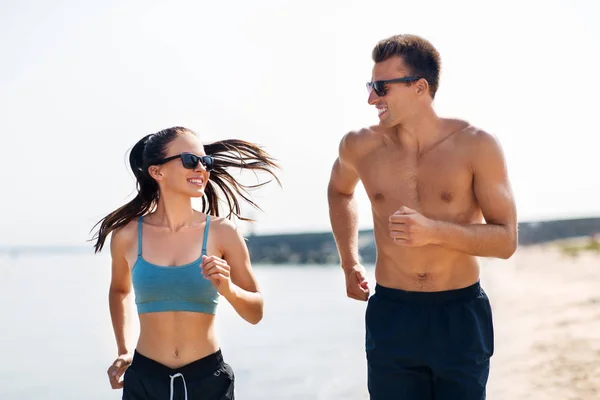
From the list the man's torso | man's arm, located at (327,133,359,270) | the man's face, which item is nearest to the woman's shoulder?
man's arm, located at (327,133,359,270)

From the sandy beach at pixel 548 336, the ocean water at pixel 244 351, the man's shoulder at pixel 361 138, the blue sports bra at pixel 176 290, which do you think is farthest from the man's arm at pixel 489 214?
the ocean water at pixel 244 351

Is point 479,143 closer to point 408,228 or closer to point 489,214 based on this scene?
point 489,214

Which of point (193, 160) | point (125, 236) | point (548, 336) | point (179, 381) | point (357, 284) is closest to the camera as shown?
point (179, 381)

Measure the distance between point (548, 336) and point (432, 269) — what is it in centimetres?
960

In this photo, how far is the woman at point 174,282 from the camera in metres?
3.78

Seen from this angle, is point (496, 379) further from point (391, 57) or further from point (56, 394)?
point (391, 57)

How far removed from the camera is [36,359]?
15.5 m

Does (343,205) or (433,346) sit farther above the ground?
(343,205)

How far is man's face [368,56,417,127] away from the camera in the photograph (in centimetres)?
394

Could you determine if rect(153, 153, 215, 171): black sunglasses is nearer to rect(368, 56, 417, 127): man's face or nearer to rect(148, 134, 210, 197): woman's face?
rect(148, 134, 210, 197): woman's face

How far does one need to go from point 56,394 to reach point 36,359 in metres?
3.94

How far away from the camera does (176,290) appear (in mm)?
3812

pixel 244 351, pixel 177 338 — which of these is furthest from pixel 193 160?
pixel 244 351

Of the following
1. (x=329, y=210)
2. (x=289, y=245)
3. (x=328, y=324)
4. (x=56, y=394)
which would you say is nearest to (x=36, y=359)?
(x=56, y=394)
